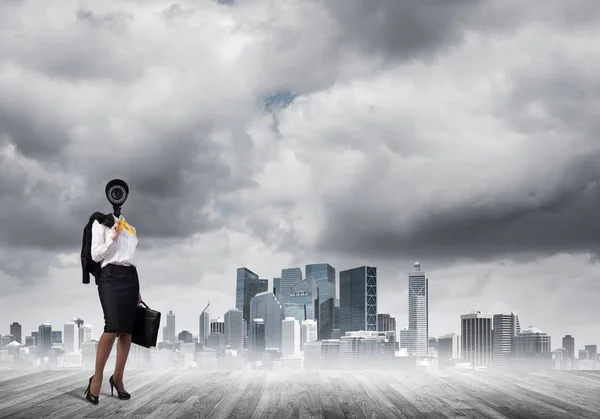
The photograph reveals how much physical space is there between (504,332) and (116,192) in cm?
3335

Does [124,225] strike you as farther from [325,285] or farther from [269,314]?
[325,285]

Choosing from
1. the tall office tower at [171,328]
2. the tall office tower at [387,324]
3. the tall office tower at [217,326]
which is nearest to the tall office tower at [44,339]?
the tall office tower at [171,328]

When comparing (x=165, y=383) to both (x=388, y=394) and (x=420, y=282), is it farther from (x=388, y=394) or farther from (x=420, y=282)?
(x=420, y=282)

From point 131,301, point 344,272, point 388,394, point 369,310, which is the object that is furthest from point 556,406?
point 344,272

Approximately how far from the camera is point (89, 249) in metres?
6.28

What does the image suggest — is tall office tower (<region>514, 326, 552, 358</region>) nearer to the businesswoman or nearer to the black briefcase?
the black briefcase

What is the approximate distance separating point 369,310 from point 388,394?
312 ft

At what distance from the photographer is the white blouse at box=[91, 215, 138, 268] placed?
6.18 meters

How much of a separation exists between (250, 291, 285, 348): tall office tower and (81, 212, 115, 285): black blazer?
44.2 m

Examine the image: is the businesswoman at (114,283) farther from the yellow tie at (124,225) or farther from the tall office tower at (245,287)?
the tall office tower at (245,287)

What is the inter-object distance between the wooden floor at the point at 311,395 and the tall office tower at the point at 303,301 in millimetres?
73791

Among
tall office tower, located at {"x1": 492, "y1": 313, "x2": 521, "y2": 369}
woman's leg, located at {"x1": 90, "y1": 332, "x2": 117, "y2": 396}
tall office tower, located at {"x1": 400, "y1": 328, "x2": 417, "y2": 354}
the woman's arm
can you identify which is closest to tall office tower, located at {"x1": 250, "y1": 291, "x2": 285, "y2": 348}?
tall office tower, located at {"x1": 400, "y1": 328, "x2": 417, "y2": 354}

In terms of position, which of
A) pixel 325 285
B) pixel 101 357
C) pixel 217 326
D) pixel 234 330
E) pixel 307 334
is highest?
pixel 101 357

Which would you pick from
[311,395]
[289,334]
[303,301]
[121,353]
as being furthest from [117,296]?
[303,301]
